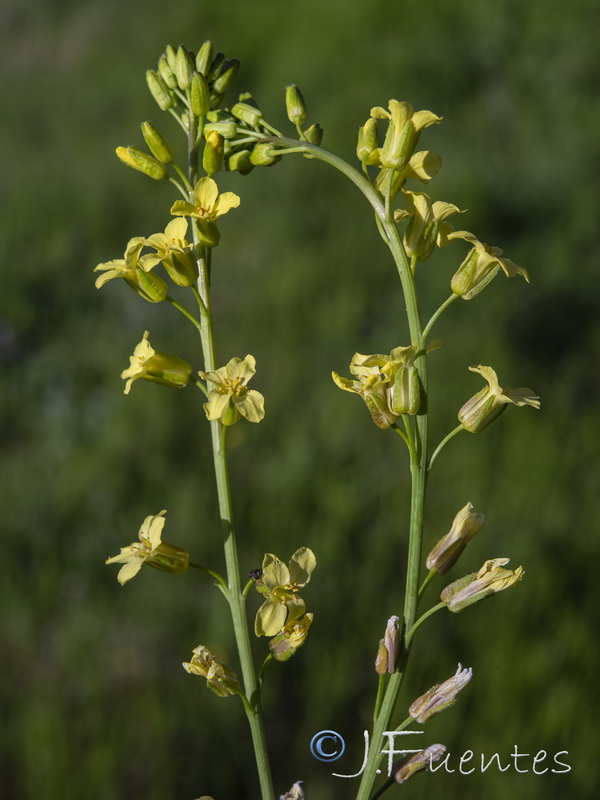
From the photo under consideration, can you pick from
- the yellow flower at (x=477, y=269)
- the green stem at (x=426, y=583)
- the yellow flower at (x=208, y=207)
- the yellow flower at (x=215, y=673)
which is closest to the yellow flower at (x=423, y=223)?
the yellow flower at (x=477, y=269)

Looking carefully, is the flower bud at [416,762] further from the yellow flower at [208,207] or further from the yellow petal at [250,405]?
the yellow flower at [208,207]

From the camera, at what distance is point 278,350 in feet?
8.42

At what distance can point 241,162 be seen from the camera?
2.44ft

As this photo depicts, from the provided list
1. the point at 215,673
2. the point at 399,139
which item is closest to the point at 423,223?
the point at 399,139

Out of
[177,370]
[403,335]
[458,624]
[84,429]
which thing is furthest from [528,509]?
[177,370]

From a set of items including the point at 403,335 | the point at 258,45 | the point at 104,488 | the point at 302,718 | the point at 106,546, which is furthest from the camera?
the point at 258,45

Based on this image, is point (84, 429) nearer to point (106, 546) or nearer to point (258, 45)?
point (106, 546)

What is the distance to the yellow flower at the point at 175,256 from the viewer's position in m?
0.68

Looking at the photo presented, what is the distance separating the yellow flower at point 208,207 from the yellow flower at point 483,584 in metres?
0.34

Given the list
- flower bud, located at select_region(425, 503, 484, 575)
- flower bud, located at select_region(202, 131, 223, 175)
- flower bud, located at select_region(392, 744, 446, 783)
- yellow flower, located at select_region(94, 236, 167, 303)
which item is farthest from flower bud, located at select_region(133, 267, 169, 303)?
flower bud, located at select_region(392, 744, 446, 783)

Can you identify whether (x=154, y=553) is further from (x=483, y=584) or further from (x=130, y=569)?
(x=483, y=584)

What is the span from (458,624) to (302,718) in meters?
0.38

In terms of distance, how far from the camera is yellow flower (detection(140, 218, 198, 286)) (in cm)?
68

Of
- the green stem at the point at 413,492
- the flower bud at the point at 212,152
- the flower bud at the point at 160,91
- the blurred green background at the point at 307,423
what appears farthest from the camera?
the blurred green background at the point at 307,423
